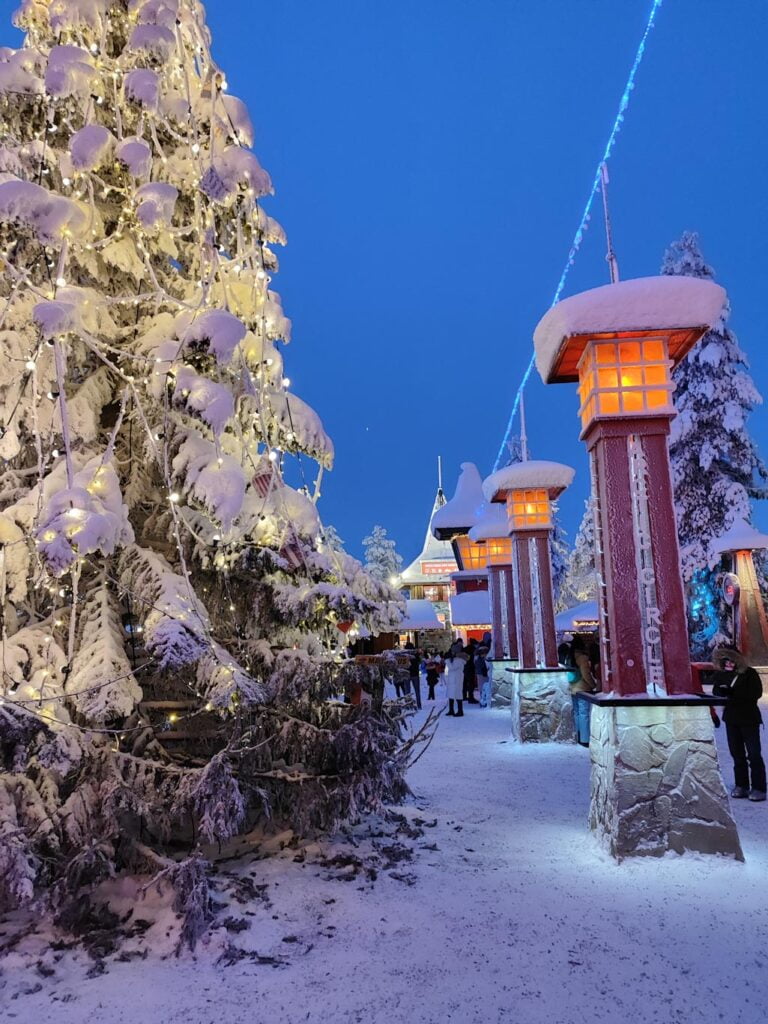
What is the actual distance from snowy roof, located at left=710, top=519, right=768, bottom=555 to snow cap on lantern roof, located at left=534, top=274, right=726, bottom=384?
1290 cm

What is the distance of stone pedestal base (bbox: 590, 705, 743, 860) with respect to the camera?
542cm

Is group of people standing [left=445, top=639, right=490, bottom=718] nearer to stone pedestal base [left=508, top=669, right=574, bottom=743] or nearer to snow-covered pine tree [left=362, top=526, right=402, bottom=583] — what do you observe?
stone pedestal base [left=508, top=669, right=574, bottom=743]

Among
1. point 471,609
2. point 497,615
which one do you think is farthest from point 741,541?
point 471,609

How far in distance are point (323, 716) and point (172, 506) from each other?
2.03m

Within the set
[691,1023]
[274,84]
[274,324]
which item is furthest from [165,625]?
[274,84]

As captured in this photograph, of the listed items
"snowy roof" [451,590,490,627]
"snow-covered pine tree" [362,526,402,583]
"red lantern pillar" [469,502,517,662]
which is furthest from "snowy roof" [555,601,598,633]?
"snow-covered pine tree" [362,526,402,583]

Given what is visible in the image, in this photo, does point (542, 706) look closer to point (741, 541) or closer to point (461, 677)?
point (461, 677)

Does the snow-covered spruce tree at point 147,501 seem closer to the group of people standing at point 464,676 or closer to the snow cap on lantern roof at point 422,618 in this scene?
the group of people standing at point 464,676

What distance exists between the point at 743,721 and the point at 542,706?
5.08 m


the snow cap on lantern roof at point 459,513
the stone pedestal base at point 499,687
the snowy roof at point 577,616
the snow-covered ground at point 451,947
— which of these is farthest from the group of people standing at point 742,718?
the snowy roof at point 577,616

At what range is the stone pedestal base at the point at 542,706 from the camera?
1184 centimetres

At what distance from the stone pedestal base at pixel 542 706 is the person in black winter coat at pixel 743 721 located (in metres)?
4.56

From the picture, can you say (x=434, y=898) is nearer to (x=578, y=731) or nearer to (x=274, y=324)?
(x=274, y=324)

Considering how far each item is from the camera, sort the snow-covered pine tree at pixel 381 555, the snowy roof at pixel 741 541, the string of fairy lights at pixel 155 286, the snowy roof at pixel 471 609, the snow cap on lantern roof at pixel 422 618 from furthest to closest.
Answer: the snow-covered pine tree at pixel 381 555
the snow cap on lantern roof at pixel 422 618
the snowy roof at pixel 471 609
the snowy roof at pixel 741 541
the string of fairy lights at pixel 155 286
